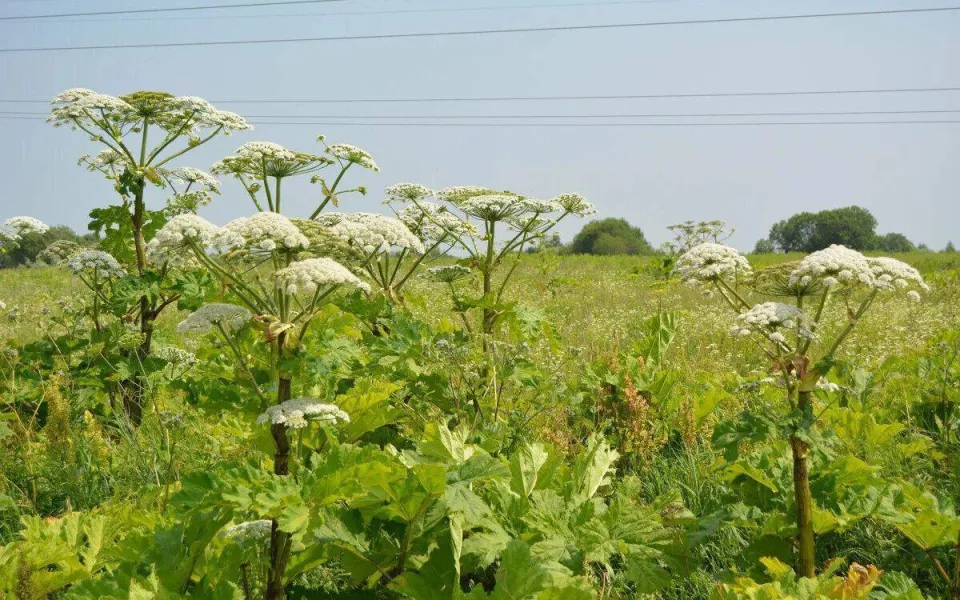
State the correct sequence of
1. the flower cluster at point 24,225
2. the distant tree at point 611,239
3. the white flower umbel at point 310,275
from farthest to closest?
the distant tree at point 611,239 → the flower cluster at point 24,225 → the white flower umbel at point 310,275

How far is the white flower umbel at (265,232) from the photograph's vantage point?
2680 mm

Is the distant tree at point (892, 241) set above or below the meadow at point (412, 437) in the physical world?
above

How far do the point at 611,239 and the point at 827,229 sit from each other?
107 feet

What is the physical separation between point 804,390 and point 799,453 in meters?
0.24

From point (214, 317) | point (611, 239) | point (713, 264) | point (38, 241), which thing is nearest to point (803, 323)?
point (713, 264)

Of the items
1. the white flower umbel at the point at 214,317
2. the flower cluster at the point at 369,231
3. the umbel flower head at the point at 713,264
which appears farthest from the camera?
the flower cluster at the point at 369,231

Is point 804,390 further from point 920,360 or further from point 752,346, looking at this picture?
point 752,346

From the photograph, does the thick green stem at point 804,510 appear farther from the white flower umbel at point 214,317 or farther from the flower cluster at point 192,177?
the flower cluster at point 192,177

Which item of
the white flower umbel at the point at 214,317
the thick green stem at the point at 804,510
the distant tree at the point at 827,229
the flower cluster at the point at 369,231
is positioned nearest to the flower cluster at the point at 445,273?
the flower cluster at the point at 369,231

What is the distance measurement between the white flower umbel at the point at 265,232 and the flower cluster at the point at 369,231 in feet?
1.16

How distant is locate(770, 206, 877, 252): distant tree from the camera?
99.4 meters

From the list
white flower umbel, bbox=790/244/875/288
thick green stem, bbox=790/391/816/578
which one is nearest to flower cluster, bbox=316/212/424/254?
white flower umbel, bbox=790/244/875/288

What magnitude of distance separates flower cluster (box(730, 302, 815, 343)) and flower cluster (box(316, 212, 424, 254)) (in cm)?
151

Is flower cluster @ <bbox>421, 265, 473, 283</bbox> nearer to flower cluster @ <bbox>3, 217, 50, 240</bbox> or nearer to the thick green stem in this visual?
the thick green stem
